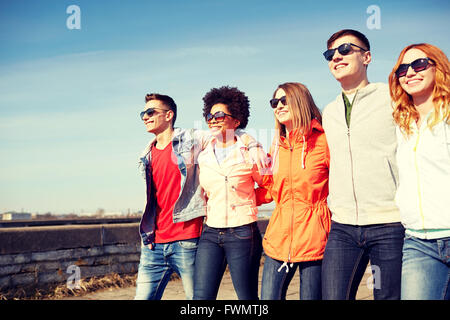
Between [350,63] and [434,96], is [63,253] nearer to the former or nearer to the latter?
[350,63]

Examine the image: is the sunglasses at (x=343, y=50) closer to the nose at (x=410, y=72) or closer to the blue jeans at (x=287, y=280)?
the nose at (x=410, y=72)

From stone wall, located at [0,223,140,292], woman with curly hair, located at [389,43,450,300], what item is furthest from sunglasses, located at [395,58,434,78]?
stone wall, located at [0,223,140,292]

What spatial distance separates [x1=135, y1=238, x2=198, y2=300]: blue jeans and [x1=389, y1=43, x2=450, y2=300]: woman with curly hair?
1679 mm

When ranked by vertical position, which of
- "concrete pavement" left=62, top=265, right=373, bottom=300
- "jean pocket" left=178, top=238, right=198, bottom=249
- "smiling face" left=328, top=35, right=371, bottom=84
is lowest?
"concrete pavement" left=62, top=265, right=373, bottom=300

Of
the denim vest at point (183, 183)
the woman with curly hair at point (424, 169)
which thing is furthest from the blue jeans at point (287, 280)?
the denim vest at point (183, 183)

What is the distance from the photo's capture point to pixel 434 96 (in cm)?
272

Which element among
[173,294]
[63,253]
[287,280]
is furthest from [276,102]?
[63,253]

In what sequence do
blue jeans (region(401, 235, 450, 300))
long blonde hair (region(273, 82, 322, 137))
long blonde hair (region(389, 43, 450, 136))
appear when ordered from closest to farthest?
blue jeans (region(401, 235, 450, 300))
long blonde hair (region(389, 43, 450, 136))
long blonde hair (region(273, 82, 322, 137))

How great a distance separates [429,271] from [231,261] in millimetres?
1459

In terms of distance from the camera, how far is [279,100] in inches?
140

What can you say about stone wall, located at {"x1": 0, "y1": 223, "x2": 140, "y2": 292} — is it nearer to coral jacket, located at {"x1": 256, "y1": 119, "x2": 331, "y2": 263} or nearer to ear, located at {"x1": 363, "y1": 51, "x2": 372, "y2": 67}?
coral jacket, located at {"x1": 256, "y1": 119, "x2": 331, "y2": 263}

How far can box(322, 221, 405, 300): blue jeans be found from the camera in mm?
2842
